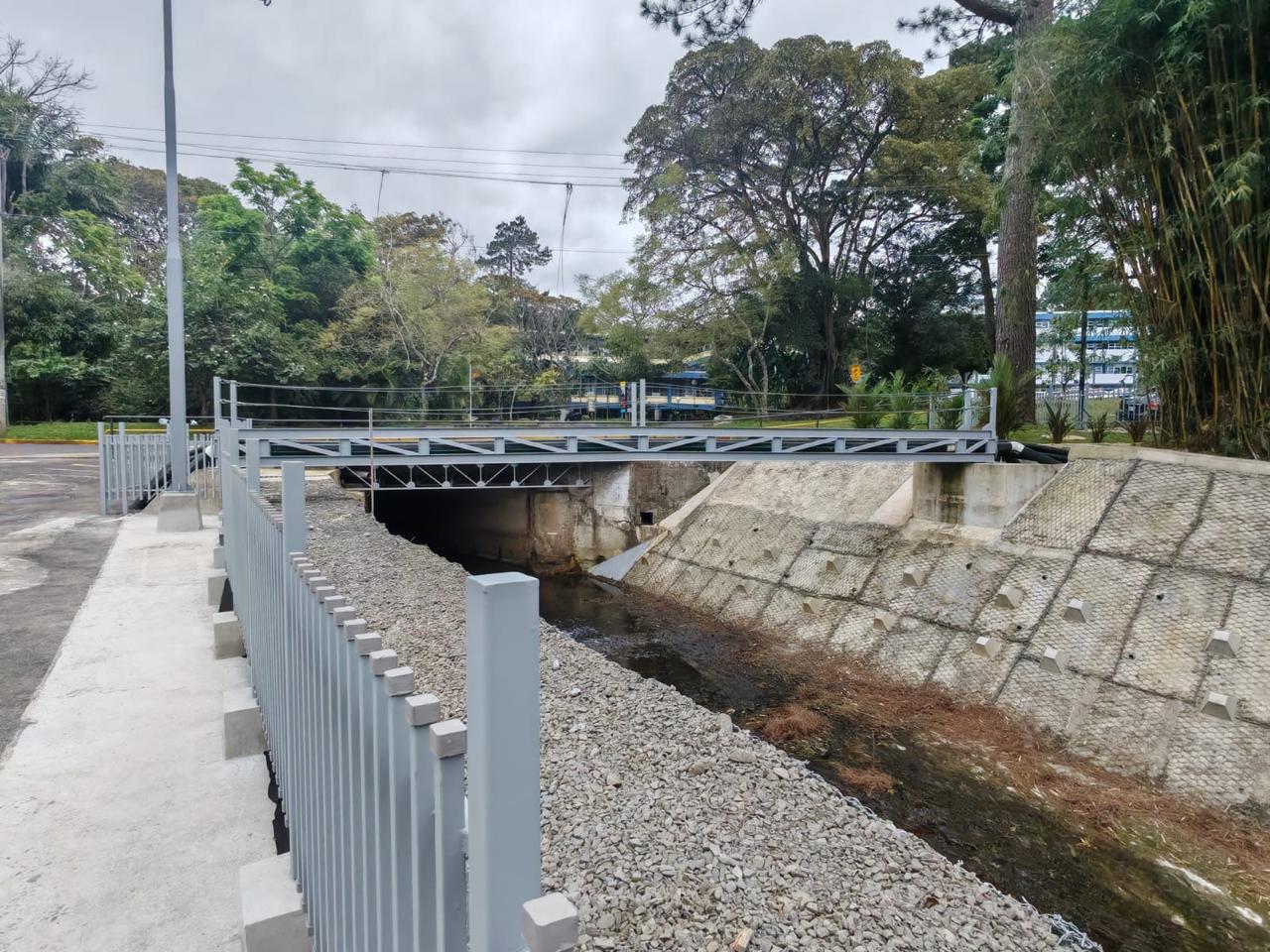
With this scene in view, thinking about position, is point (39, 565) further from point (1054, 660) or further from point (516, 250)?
point (516, 250)

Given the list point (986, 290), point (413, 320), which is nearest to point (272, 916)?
point (413, 320)

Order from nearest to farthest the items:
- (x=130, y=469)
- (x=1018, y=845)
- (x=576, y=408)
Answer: (x=1018, y=845), (x=130, y=469), (x=576, y=408)

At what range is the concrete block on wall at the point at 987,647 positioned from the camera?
8531 mm

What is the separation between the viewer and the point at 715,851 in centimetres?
334

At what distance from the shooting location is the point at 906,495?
486 inches

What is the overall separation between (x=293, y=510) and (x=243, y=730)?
139 cm

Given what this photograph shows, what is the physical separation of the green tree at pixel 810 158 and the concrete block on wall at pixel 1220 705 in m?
18.1

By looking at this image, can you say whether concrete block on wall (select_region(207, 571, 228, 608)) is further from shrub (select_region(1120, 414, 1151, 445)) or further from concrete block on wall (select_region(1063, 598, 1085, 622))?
shrub (select_region(1120, 414, 1151, 445))

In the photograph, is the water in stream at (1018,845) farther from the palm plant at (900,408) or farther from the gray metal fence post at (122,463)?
the gray metal fence post at (122,463)

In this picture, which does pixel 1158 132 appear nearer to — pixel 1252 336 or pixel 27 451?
pixel 1252 336

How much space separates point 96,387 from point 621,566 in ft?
66.4

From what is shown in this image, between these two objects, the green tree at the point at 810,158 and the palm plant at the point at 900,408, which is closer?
the palm plant at the point at 900,408

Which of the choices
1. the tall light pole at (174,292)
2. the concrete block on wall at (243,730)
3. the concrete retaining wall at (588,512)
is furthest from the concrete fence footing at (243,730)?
the concrete retaining wall at (588,512)

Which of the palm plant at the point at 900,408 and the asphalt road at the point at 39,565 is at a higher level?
the palm plant at the point at 900,408
